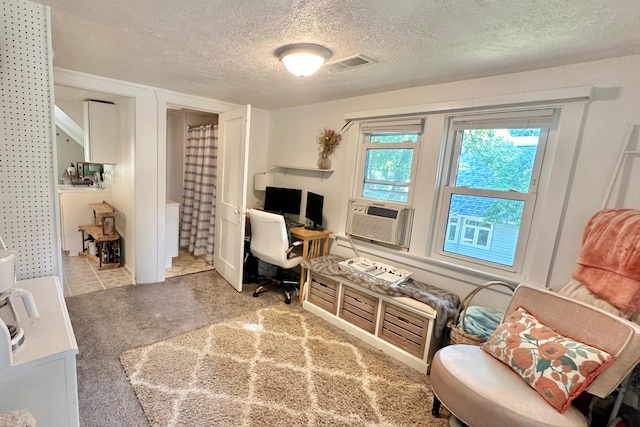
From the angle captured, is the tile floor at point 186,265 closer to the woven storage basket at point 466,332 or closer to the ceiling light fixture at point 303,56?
the ceiling light fixture at point 303,56

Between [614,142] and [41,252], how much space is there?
10.1 ft

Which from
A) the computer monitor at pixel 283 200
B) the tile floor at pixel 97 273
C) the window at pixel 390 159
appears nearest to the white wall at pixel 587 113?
the window at pixel 390 159

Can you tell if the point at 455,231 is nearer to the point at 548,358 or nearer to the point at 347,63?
the point at 548,358

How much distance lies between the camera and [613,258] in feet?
5.15

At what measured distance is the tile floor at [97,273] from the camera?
312 centimetres

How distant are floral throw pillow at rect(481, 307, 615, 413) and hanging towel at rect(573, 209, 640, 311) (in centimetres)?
35

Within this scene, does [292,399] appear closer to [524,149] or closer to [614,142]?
[524,149]

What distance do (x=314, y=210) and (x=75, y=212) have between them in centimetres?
327

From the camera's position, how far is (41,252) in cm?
138

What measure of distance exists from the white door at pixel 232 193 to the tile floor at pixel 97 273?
1.44 ft

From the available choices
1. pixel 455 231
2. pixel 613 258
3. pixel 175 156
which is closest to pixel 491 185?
pixel 455 231

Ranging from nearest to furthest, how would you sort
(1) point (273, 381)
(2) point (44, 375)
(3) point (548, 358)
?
(2) point (44, 375) → (3) point (548, 358) → (1) point (273, 381)

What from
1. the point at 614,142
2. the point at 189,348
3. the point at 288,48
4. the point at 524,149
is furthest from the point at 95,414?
the point at 614,142

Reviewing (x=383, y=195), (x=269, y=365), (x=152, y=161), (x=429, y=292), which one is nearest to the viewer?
(x=269, y=365)
